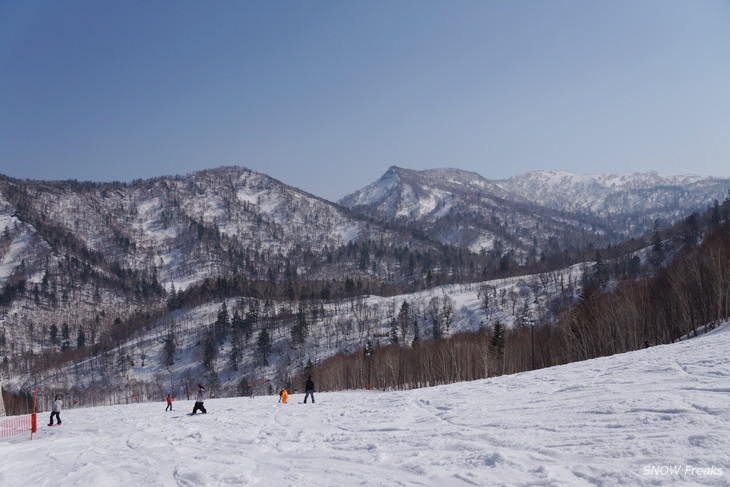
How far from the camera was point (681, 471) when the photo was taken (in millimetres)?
9312

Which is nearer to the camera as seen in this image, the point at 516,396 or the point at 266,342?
the point at 516,396

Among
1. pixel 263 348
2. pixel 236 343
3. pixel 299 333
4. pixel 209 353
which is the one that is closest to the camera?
pixel 209 353

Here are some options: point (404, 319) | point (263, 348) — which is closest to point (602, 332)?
point (404, 319)

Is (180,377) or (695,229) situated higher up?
(695,229)

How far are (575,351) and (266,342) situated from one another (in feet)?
334

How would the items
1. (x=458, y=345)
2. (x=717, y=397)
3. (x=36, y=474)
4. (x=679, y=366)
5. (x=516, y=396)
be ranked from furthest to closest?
(x=458, y=345) → (x=516, y=396) → (x=679, y=366) → (x=36, y=474) → (x=717, y=397)

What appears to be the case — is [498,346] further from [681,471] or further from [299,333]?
[299,333]

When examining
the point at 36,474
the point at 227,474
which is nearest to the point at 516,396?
the point at 227,474

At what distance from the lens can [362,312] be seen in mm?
175625

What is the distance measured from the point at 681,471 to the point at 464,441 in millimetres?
5680

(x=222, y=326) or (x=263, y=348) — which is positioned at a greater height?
(x=222, y=326)

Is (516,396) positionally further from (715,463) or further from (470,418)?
(715,463)

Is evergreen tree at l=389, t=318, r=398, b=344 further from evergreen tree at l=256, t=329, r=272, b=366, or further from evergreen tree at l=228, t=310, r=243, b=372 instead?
evergreen tree at l=228, t=310, r=243, b=372

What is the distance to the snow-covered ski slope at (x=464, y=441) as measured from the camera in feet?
34.1
